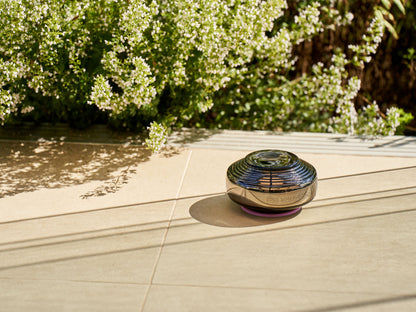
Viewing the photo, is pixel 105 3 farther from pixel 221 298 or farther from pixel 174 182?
pixel 221 298

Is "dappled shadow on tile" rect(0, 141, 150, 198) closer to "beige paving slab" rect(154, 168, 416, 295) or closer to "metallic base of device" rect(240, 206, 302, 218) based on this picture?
"beige paving slab" rect(154, 168, 416, 295)

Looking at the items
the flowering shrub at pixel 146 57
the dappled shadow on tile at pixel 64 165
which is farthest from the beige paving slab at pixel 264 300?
the flowering shrub at pixel 146 57

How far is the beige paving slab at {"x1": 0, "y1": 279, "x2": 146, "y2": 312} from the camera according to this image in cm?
184

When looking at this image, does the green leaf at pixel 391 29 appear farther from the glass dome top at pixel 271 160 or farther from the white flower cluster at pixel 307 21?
the glass dome top at pixel 271 160

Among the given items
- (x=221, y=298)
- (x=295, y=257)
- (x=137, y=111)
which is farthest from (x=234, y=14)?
(x=221, y=298)

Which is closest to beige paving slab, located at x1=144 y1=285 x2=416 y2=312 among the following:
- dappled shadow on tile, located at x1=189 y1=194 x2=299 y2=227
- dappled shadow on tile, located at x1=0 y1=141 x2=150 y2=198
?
dappled shadow on tile, located at x1=189 y1=194 x2=299 y2=227

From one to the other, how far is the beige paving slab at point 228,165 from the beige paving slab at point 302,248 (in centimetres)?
19

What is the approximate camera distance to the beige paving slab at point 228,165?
2.77 metres

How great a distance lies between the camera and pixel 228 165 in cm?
301

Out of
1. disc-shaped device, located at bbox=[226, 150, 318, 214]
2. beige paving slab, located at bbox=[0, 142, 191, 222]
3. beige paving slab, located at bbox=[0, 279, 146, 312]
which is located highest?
disc-shaped device, located at bbox=[226, 150, 318, 214]

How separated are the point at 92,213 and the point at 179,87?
3.55ft

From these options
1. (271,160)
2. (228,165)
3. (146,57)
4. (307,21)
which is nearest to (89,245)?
(271,160)

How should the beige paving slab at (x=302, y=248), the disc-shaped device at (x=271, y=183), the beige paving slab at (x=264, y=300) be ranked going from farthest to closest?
the disc-shaped device at (x=271, y=183) < the beige paving slab at (x=302, y=248) < the beige paving slab at (x=264, y=300)

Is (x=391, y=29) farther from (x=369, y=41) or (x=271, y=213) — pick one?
(x=271, y=213)
